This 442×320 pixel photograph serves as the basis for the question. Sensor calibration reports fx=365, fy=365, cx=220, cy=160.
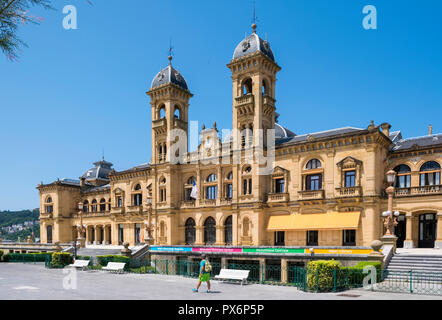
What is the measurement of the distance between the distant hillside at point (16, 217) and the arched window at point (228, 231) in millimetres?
151642

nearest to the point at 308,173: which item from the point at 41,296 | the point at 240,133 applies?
the point at 240,133

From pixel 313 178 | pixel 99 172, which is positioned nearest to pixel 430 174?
pixel 313 178

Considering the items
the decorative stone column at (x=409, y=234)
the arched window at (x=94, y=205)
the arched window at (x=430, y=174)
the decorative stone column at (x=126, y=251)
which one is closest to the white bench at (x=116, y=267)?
the decorative stone column at (x=126, y=251)

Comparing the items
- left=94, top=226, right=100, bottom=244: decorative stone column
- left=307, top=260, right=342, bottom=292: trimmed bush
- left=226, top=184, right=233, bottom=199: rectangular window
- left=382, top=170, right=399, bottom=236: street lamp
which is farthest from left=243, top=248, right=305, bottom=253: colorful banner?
left=94, top=226, right=100, bottom=244: decorative stone column

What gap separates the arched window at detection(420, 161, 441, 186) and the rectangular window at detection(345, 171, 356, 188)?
571cm

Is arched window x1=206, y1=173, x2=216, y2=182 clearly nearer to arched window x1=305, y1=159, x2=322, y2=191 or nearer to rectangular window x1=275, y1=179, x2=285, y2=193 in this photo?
rectangular window x1=275, y1=179, x2=285, y2=193

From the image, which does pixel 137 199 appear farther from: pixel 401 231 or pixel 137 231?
pixel 401 231

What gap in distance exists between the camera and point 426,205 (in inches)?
1219

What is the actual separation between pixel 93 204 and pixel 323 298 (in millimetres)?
51839

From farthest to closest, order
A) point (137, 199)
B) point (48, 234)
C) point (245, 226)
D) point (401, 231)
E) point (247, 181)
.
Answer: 1. point (48, 234)
2. point (137, 199)
3. point (247, 181)
4. point (245, 226)
5. point (401, 231)

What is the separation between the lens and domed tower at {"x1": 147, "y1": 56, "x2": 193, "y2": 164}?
46.7m

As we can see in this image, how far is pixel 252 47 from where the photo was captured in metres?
40.0

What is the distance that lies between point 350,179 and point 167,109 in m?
24.3

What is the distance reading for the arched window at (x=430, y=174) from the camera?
104 ft
